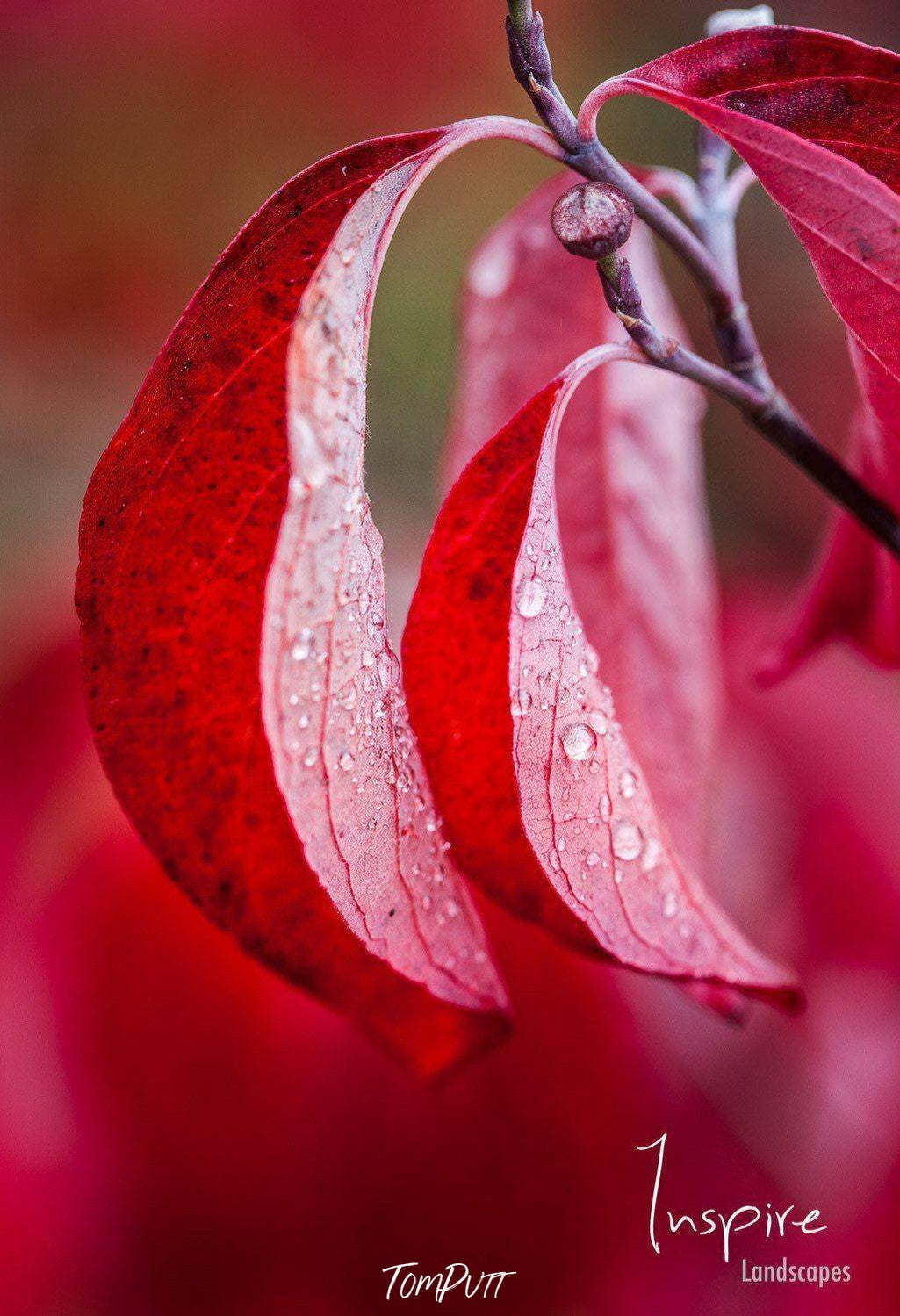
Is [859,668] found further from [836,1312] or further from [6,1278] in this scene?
[6,1278]

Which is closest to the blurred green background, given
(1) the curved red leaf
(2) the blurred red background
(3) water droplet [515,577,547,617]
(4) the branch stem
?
(2) the blurred red background

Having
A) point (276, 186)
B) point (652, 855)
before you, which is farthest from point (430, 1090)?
point (276, 186)

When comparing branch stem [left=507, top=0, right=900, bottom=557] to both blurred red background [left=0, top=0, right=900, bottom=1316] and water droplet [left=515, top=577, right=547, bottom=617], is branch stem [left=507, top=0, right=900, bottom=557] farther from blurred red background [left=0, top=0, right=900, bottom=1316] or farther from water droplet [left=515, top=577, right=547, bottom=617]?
blurred red background [left=0, top=0, right=900, bottom=1316]

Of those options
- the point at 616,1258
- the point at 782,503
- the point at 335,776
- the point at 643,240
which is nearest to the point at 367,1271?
the point at 616,1258

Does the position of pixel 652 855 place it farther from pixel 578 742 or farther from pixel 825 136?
pixel 825 136

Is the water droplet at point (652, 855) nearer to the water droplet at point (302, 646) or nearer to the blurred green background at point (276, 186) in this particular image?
the water droplet at point (302, 646)
